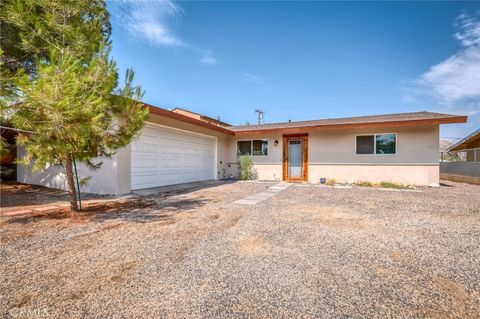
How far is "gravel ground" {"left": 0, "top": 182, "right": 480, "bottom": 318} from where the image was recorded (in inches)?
73.0

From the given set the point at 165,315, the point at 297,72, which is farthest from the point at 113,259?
the point at 297,72

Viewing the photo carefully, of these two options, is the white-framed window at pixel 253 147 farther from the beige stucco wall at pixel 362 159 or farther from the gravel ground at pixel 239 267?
the gravel ground at pixel 239 267

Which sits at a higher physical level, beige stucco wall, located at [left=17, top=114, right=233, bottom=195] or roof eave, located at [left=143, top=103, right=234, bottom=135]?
roof eave, located at [left=143, top=103, right=234, bottom=135]

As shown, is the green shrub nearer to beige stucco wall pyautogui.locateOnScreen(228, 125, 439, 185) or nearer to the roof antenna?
beige stucco wall pyautogui.locateOnScreen(228, 125, 439, 185)

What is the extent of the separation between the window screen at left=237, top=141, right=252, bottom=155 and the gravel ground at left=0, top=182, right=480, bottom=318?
362 inches

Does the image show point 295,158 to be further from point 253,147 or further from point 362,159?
point 362,159

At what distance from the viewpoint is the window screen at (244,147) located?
13.7 meters

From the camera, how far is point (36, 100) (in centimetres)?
325

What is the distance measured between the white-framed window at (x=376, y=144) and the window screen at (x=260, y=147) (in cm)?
466

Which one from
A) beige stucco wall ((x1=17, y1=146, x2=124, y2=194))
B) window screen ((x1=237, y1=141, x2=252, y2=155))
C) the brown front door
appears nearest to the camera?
beige stucco wall ((x1=17, y1=146, x2=124, y2=194))

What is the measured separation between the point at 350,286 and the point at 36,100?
453 centimetres

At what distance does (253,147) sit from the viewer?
13.6m

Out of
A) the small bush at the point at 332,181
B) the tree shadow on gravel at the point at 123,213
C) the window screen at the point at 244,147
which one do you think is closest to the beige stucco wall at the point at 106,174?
the tree shadow on gravel at the point at 123,213

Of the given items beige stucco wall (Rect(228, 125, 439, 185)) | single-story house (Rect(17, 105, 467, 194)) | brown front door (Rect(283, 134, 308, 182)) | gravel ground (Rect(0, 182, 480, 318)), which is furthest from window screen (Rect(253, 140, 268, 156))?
gravel ground (Rect(0, 182, 480, 318))
